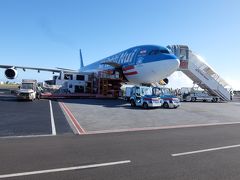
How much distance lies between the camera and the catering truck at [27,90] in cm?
2755

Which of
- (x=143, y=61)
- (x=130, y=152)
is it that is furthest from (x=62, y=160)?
(x=143, y=61)

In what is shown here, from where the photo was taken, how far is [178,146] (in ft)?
30.2

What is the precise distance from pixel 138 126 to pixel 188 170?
Result: 797 cm

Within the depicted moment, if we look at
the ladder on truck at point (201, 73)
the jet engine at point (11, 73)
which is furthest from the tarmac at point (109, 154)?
the ladder on truck at point (201, 73)

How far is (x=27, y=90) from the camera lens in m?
28.2

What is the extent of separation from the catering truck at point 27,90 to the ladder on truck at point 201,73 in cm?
2138

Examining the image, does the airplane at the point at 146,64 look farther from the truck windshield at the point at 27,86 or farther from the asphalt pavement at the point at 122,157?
the asphalt pavement at the point at 122,157

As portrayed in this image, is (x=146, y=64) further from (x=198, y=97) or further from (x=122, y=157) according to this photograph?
(x=122, y=157)

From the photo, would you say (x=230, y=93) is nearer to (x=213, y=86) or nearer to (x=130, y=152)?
(x=213, y=86)

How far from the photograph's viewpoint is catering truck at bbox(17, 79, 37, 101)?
27.5m

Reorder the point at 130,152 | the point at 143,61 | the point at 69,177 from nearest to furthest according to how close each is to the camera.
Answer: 1. the point at 69,177
2. the point at 130,152
3. the point at 143,61

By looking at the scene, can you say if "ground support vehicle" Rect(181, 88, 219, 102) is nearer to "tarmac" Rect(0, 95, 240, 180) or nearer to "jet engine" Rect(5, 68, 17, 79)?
"jet engine" Rect(5, 68, 17, 79)

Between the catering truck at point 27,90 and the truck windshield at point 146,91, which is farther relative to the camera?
the catering truck at point 27,90

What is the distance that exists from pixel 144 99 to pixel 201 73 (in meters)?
19.1
